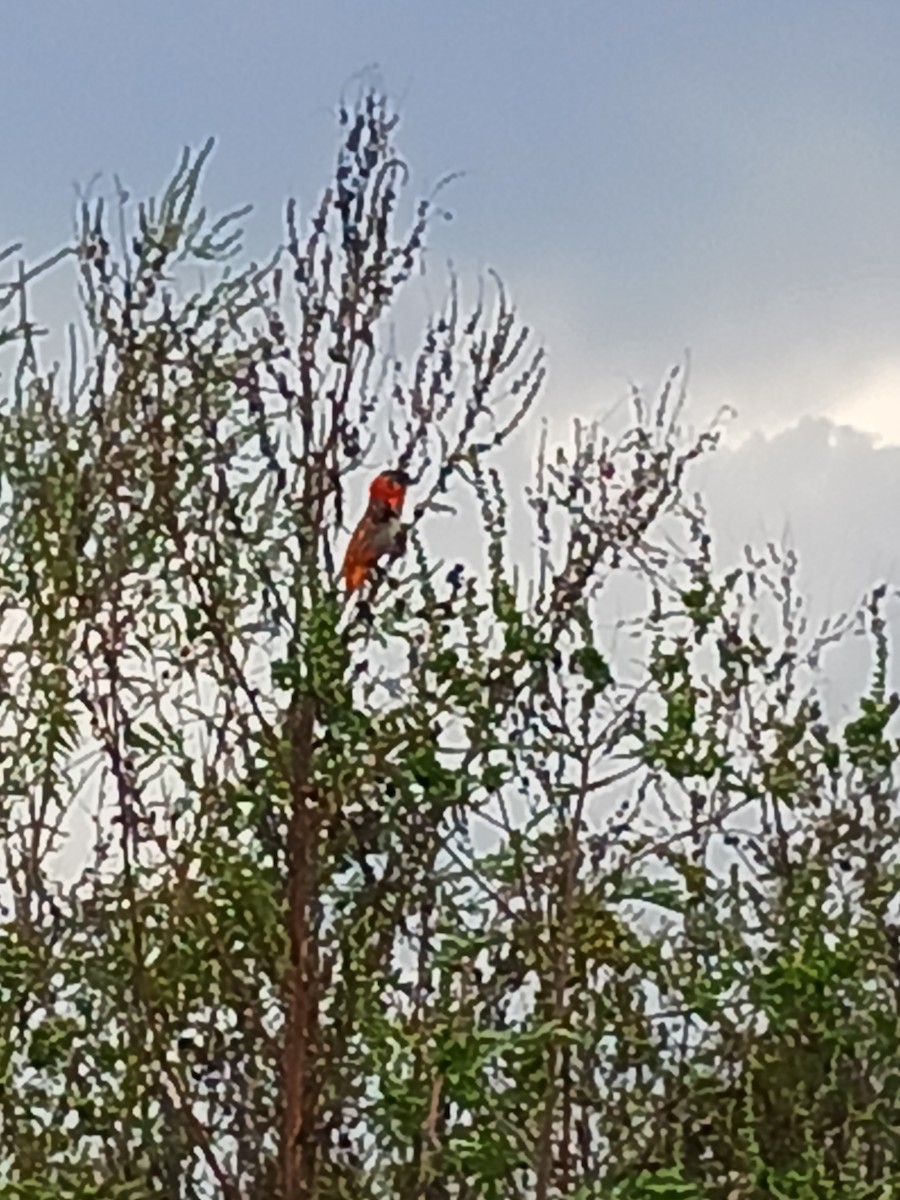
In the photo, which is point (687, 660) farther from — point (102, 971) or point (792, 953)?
point (102, 971)

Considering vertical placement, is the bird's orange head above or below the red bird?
above

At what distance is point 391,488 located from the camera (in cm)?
183

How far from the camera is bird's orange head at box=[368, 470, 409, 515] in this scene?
1812 mm

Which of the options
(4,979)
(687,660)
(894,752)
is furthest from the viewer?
(894,752)

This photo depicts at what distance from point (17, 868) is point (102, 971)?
0.63 feet

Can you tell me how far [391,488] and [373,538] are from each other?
7 cm

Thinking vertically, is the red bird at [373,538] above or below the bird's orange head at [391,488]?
below

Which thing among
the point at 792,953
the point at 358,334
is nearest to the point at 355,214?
the point at 358,334

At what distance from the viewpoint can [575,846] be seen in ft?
6.49

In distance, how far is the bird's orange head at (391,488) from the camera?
71.4 inches

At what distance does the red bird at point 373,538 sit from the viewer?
1.78 metres

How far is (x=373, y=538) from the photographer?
1788mm

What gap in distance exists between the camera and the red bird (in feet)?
5.84

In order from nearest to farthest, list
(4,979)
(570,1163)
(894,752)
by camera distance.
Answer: (4,979), (570,1163), (894,752)
